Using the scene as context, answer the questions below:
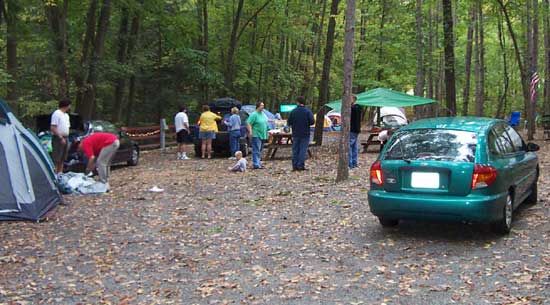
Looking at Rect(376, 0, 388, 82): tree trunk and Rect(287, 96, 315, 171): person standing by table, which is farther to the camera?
Rect(376, 0, 388, 82): tree trunk

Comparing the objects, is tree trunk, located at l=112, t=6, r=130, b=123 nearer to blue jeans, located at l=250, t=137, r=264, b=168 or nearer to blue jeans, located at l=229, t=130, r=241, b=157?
blue jeans, located at l=229, t=130, r=241, b=157

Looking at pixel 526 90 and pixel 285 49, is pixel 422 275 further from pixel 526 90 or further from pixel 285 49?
pixel 285 49

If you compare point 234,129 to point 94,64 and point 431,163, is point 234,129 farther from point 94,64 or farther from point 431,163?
point 431,163

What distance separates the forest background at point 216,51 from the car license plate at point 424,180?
11320 mm

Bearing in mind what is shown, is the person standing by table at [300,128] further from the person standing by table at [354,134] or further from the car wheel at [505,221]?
the car wheel at [505,221]

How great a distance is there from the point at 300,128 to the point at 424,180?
697cm

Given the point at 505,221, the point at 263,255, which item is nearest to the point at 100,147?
the point at 263,255

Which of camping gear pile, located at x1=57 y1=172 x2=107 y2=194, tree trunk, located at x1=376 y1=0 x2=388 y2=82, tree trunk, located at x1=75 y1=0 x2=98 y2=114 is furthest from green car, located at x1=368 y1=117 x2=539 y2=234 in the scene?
tree trunk, located at x1=376 y1=0 x2=388 y2=82

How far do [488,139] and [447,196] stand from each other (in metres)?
0.99

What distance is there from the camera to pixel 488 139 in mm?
6629

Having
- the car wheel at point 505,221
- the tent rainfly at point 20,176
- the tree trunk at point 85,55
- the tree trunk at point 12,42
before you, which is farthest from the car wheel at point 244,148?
the car wheel at point 505,221

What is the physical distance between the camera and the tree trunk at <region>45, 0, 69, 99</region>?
1859 centimetres

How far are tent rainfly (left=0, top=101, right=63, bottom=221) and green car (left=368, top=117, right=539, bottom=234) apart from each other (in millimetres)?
5167

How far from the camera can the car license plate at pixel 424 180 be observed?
20.7ft
